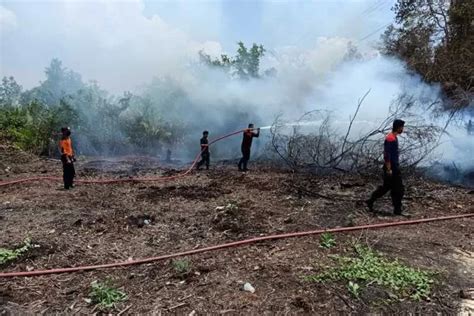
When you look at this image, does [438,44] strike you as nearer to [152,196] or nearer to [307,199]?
[307,199]

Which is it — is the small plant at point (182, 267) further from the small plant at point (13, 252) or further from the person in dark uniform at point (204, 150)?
the person in dark uniform at point (204, 150)

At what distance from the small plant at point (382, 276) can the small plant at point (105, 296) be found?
2.01m

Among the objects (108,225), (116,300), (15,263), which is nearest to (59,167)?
(108,225)

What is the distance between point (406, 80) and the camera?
39.7 feet

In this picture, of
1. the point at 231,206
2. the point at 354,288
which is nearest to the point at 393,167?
the point at 231,206

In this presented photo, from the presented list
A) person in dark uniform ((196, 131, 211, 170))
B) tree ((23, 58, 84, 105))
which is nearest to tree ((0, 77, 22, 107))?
tree ((23, 58, 84, 105))

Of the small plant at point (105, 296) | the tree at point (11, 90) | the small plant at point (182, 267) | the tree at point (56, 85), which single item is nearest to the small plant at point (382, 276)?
the small plant at point (182, 267)

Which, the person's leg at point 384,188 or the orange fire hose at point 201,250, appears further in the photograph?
the person's leg at point 384,188

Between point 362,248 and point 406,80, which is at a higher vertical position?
point 406,80

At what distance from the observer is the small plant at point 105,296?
4.26 meters

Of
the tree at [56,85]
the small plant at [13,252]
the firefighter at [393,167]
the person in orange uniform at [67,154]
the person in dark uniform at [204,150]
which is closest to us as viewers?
the small plant at [13,252]

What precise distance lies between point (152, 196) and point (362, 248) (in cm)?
482

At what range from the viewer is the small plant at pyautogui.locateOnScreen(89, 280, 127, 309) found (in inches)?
168

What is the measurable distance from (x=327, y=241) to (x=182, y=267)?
1914 mm
